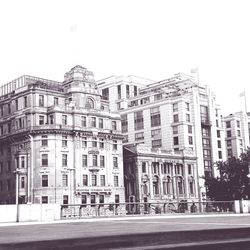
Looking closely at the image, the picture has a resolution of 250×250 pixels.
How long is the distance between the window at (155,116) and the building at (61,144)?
17.0m

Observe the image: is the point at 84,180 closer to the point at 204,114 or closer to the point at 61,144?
the point at 61,144

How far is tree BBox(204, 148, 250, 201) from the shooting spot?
67.9 m

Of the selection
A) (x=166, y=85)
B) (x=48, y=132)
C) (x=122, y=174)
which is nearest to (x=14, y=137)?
(x=48, y=132)

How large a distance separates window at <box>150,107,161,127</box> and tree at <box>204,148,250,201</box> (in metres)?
29.6

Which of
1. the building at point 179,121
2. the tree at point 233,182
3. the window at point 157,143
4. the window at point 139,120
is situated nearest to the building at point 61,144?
the building at point 179,121

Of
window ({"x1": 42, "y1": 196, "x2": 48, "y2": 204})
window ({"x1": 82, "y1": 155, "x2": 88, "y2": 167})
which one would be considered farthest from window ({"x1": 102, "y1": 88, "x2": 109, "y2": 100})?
window ({"x1": 42, "y1": 196, "x2": 48, "y2": 204})

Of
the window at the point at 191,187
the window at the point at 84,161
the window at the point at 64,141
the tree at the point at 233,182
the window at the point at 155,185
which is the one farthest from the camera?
the window at the point at 191,187

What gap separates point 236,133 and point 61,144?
60059 millimetres

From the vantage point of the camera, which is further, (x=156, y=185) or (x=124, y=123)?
(x=124, y=123)

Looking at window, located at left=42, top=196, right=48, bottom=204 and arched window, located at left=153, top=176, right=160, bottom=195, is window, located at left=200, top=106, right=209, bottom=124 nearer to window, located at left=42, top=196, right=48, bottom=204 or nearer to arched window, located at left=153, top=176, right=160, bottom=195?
arched window, located at left=153, top=176, right=160, bottom=195

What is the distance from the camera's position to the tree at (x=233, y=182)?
223 ft

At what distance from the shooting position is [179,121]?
94.5 m

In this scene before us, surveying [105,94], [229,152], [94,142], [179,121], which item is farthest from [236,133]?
[94,142]

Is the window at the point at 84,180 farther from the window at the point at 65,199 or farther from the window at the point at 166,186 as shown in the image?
the window at the point at 166,186
